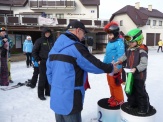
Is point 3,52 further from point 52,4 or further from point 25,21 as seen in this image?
point 52,4

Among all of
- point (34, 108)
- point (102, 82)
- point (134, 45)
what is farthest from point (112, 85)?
point (102, 82)

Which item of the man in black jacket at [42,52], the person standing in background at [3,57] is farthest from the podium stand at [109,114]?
the person standing in background at [3,57]

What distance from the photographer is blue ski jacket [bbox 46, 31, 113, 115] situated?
7.47 feet

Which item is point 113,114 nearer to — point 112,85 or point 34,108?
point 112,85

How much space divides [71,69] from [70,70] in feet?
0.05

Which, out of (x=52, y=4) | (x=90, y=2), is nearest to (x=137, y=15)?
(x=90, y=2)

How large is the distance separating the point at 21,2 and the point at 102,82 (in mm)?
23972

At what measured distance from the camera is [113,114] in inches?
139

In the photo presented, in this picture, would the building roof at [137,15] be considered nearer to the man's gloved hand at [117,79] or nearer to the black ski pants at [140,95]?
the man's gloved hand at [117,79]

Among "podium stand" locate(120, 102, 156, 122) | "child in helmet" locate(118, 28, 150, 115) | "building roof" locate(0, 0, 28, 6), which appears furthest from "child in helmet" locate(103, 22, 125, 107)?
"building roof" locate(0, 0, 28, 6)

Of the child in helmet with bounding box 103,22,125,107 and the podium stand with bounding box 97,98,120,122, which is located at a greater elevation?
the child in helmet with bounding box 103,22,125,107

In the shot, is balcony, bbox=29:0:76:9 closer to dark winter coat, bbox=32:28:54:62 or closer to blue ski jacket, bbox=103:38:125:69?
dark winter coat, bbox=32:28:54:62

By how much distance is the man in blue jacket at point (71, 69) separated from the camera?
228 centimetres

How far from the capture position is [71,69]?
2.29 metres
